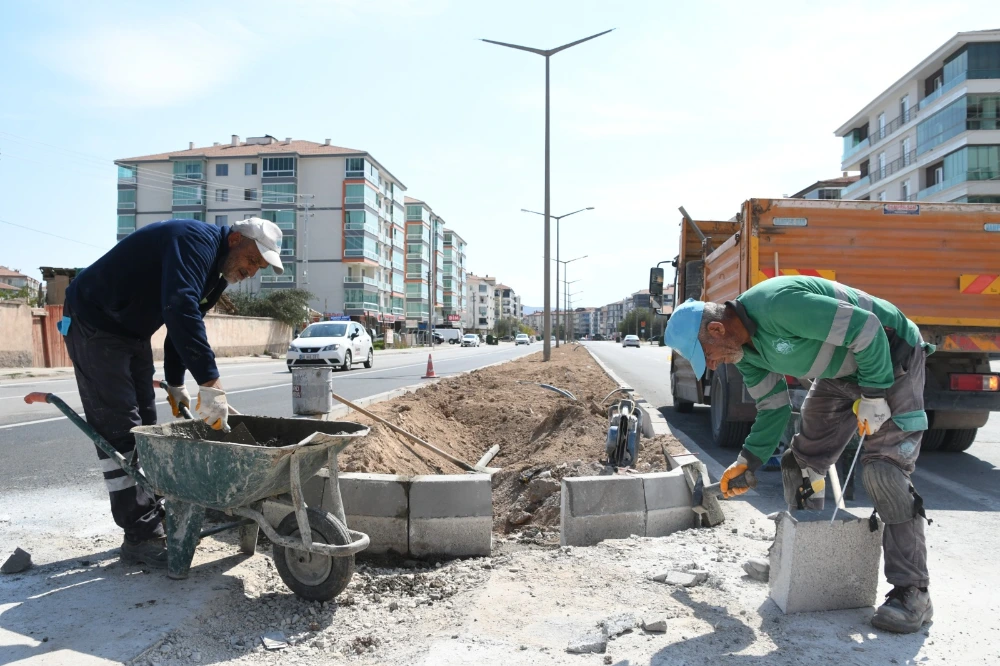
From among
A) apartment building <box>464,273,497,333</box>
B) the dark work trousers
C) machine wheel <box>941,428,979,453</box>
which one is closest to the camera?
the dark work trousers

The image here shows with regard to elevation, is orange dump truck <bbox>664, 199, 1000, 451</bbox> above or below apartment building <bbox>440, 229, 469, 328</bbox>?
below

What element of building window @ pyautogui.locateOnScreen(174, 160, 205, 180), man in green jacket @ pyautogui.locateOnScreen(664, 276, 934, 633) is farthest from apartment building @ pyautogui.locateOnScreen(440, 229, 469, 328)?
man in green jacket @ pyautogui.locateOnScreen(664, 276, 934, 633)

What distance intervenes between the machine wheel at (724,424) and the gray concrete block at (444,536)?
4277 millimetres

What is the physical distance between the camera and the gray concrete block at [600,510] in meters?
4.43

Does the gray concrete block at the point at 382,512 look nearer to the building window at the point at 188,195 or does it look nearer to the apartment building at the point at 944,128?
the apartment building at the point at 944,128

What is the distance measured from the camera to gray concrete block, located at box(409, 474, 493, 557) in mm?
4230

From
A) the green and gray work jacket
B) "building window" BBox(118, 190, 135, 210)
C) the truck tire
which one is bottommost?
the green and gray work jacket

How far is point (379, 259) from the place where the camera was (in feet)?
242

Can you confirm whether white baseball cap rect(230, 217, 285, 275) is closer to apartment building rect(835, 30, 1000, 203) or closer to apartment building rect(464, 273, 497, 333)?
apartment building rect(835, 30, 1000, 203)

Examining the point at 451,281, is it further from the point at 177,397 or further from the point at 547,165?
the point at 177,397

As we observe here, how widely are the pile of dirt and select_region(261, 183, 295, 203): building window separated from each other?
2298 inches

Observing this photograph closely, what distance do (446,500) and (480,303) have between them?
16249 centimetres

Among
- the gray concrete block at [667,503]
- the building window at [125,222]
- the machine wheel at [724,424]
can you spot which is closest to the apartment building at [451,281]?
the building window at [125,222]

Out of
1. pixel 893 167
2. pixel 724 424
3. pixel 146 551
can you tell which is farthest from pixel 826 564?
pixel 893 167
